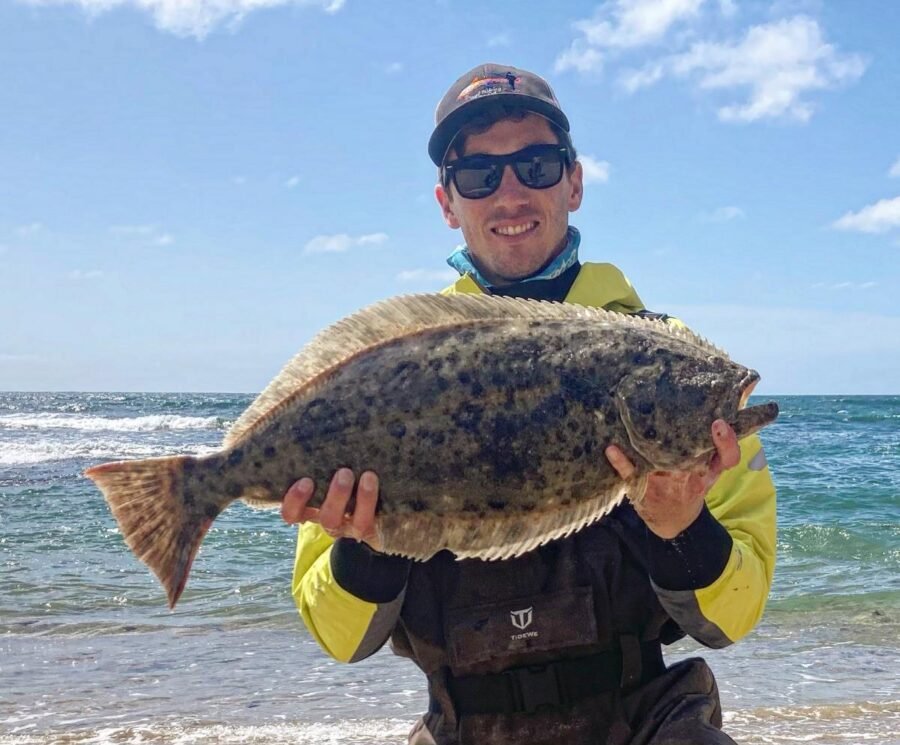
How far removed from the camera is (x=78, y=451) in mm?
27078

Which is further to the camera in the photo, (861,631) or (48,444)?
(48,444)

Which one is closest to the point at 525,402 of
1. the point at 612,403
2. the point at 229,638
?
the point at 612,403

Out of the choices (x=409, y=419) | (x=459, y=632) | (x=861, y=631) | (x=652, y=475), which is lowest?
(x=861, y=631)

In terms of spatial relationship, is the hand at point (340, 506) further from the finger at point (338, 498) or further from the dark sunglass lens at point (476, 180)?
the dark sunglass lens at point (476, 180)

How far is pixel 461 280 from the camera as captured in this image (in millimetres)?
4008

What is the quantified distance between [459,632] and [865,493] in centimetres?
1529

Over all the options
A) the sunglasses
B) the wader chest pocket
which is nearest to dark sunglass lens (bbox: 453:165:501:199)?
the sunglasses

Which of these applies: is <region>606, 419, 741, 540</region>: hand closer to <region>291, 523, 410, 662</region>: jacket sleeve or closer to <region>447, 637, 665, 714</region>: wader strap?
<region>447, 637, 665, 714</region>: wader strap

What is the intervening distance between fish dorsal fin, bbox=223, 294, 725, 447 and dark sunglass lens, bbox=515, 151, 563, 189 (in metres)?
1.00

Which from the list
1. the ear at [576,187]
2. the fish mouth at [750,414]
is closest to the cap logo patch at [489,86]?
the ear at [576,187]

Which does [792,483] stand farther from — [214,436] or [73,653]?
[214,436]

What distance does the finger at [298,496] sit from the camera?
292 cm

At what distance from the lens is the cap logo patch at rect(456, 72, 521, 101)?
3.83 meters

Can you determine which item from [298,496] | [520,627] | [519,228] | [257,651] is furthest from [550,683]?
[257,651]
